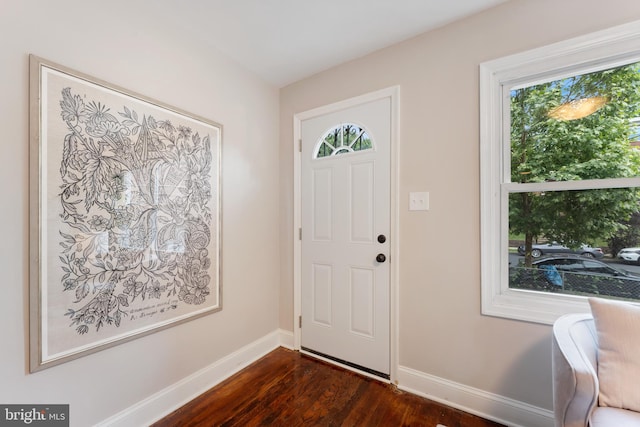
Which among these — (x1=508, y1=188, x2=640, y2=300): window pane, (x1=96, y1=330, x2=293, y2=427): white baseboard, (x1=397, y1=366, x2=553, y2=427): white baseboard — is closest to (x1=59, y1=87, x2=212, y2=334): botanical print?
(x1=96, y1=330, x2=293, y2=427): white baseboard

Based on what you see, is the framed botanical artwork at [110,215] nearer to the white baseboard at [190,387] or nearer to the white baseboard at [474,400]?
the white baseboard at [190,387]

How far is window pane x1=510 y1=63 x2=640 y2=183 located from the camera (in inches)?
53.1

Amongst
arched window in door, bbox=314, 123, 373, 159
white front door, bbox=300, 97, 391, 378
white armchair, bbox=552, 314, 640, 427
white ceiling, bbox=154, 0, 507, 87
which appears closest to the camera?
white armchair, bbox=552, 314, 640, 427

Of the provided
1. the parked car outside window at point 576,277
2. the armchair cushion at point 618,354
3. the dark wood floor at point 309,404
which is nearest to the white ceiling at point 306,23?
the parked car outside window at point 576,277

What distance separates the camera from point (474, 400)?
63.7 inches

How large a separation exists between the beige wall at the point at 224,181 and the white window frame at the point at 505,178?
171 cm

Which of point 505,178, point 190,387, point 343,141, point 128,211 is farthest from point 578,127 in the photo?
point 190,387

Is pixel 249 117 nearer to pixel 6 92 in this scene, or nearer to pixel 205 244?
pixel 205 244

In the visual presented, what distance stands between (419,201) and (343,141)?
807mm

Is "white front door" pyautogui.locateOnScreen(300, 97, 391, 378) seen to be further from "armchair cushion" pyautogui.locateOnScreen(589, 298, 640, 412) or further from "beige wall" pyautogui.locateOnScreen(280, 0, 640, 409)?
"armchair cushion" pyautogui.locateOnScreen(589, 298, 640, 412)

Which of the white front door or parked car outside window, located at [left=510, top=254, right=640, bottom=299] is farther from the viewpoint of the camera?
the white front door

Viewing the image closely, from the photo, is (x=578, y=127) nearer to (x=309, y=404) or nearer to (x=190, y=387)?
(x=309, y=404)

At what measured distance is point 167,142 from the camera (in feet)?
5.46

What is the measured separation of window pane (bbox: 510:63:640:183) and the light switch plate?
1.71 ft
